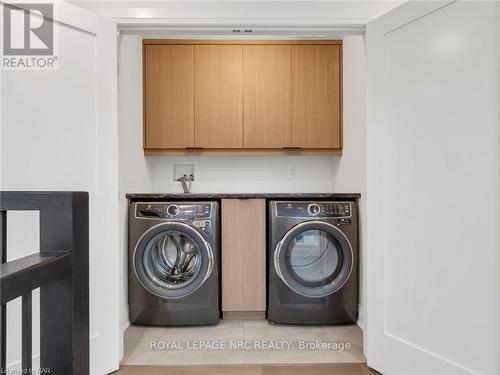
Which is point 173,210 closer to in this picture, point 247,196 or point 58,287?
point 247,196

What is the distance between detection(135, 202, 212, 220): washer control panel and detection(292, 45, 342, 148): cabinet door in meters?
1.14

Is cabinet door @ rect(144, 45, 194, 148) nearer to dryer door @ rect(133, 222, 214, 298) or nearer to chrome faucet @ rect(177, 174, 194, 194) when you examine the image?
chrome faucet @ rect(177, 174, 194, 194)

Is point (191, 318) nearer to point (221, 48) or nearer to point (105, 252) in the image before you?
point (105, 252)

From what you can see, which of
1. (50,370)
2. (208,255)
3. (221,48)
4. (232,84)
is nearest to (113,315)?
(208,255)

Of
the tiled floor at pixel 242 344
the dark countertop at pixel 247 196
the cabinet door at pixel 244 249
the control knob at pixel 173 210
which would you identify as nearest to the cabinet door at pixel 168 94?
the dark countertop at pixel 247 196

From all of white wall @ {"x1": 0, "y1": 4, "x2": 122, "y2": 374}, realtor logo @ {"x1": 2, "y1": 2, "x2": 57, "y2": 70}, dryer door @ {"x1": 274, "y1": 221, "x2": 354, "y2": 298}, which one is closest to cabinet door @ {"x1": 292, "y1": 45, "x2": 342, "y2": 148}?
dryer door @ {"x1": 274, "y1": 221, "x2": 354, "y2": 298}

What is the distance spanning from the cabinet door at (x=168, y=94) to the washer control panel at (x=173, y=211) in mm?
823

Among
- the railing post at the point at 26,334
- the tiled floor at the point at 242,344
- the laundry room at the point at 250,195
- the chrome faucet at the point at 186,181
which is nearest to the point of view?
the railing post at the point at 26,334

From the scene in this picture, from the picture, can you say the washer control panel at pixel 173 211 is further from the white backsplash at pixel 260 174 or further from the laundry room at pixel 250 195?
the white backsplash at pixel 260 174

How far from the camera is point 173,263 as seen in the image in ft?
7.63

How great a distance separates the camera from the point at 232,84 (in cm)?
290

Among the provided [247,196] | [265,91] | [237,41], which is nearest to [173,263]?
[247,196]

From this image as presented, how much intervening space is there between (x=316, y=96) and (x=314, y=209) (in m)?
1.17

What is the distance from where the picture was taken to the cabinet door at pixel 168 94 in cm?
287
